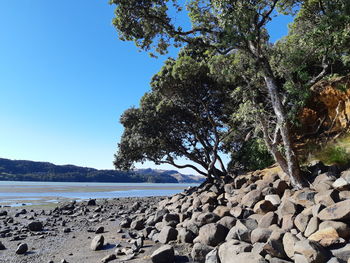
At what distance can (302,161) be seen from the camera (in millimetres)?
14516

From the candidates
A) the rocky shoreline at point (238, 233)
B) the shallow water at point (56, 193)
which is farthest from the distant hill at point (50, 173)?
the rocky shoreline at point (238, 233)

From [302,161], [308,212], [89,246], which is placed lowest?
[89,246]

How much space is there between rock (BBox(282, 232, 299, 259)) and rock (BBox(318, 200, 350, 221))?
1277 millimetres

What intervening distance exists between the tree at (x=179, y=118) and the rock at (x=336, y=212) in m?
13.3

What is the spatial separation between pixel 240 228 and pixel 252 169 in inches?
362

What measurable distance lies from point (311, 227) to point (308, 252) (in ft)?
4.76

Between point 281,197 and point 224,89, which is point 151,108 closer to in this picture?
point 224,89

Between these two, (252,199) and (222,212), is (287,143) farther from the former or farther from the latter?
(222,212)

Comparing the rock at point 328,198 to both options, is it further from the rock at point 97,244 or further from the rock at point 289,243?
the rock at point 97,244

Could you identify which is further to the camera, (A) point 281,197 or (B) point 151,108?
(B) point 151,108

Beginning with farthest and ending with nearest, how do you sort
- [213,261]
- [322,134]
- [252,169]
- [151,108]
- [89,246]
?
[151,108] → [252,169] → [322,134] → [89,246] → [213,261]

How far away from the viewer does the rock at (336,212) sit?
704 cm

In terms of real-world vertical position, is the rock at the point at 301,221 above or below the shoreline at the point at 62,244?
above

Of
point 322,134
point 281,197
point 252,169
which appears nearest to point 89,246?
point 281,197
